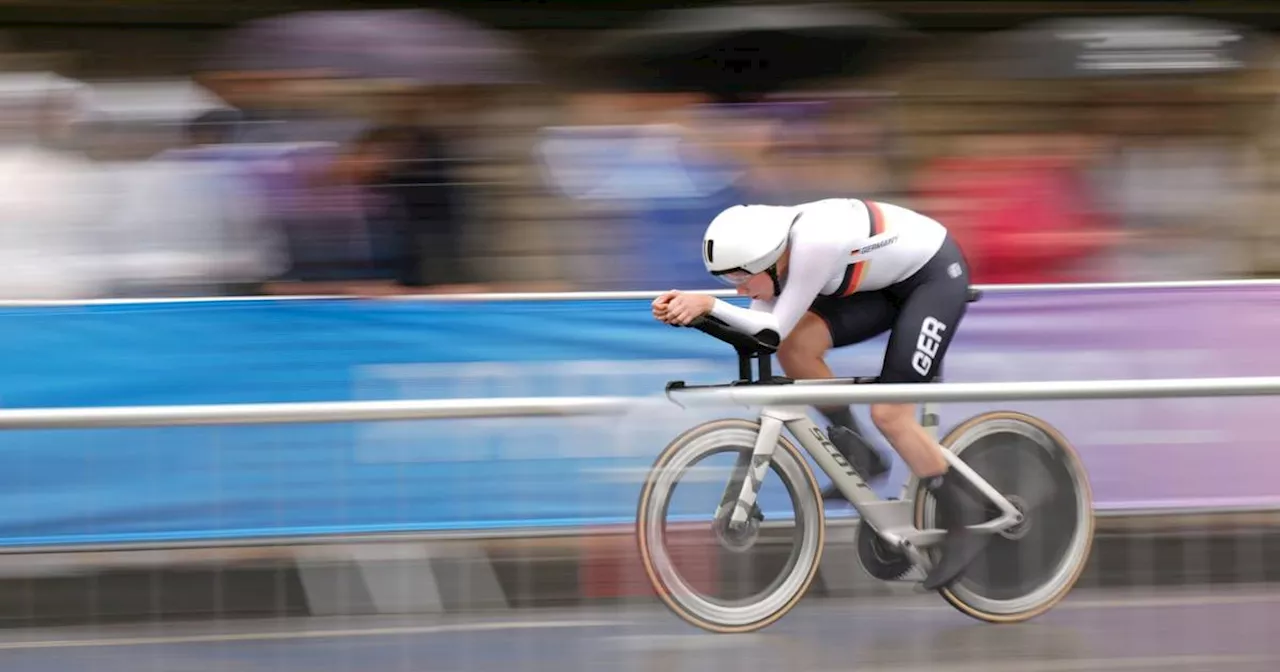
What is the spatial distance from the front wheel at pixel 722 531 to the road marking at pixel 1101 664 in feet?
1.17

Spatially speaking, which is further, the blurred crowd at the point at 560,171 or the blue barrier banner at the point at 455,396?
the blurred crowd at the point at 560,171

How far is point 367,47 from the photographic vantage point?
27.5 ft

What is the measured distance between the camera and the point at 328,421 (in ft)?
15.9

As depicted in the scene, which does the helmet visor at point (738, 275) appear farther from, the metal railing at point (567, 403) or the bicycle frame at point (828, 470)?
the metal railing at point (567, 403)

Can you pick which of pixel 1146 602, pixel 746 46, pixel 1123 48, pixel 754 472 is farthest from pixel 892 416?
pixel 1123 48

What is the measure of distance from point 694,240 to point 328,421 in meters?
3.61

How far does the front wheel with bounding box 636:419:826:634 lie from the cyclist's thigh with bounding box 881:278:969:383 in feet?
1.75

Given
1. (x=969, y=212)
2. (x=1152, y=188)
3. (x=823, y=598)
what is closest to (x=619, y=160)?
(x=969, y=212)

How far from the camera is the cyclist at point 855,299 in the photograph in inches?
215

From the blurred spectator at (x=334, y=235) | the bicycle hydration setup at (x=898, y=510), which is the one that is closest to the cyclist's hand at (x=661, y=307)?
the bicycle hydration setup at (x=898, y=510)

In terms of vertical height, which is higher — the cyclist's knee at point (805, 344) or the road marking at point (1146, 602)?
the cyclist's knee at point (805, 344)

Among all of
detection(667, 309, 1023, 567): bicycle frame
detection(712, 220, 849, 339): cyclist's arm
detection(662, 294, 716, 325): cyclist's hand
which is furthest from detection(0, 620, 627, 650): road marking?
detection(712, 220, 849, 339): cyclist's arm

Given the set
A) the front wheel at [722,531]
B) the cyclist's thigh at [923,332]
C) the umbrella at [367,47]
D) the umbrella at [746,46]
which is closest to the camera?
the front wheel at [722,531]

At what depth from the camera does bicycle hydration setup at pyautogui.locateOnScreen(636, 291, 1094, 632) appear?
208 inches
